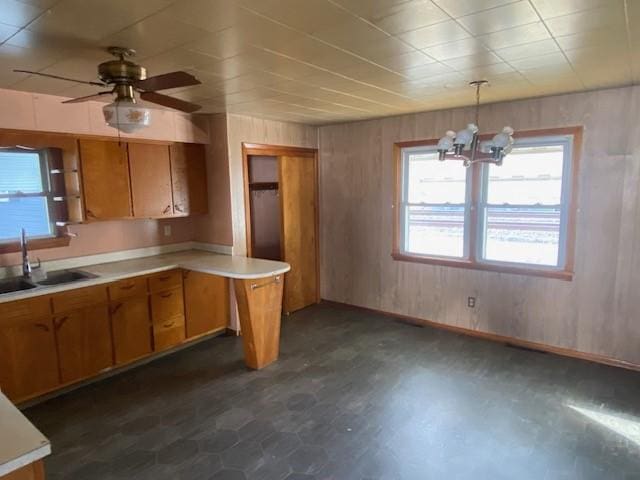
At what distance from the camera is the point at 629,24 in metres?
1.92

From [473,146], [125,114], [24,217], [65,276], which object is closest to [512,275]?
[473,146]

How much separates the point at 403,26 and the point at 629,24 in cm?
112

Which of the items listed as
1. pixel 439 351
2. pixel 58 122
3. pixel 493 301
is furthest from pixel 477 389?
pixel 58 122

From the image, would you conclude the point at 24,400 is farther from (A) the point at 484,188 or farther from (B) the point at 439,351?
(A) the point at 484,188

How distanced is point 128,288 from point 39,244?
831 millimetres

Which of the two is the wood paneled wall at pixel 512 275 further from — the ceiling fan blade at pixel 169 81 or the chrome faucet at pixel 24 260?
the chrome faucet at pixel 24 260

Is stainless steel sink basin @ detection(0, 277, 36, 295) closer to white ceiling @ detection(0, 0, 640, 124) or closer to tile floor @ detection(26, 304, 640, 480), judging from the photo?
tile floor @ detection(26, 304, 640, 480)

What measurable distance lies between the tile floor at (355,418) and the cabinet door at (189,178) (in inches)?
61.2

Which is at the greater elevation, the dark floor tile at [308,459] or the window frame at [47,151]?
the window frame at [47,151]

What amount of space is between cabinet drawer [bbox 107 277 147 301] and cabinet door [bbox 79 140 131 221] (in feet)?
2.08

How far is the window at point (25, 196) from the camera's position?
10.6ft

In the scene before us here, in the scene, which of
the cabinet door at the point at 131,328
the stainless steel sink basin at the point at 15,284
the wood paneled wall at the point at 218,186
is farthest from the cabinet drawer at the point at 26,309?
the wood paneled wall at the point at 218,186

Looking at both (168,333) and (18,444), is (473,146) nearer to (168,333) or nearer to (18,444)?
(18,444)

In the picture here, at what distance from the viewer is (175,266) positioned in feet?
12.5
